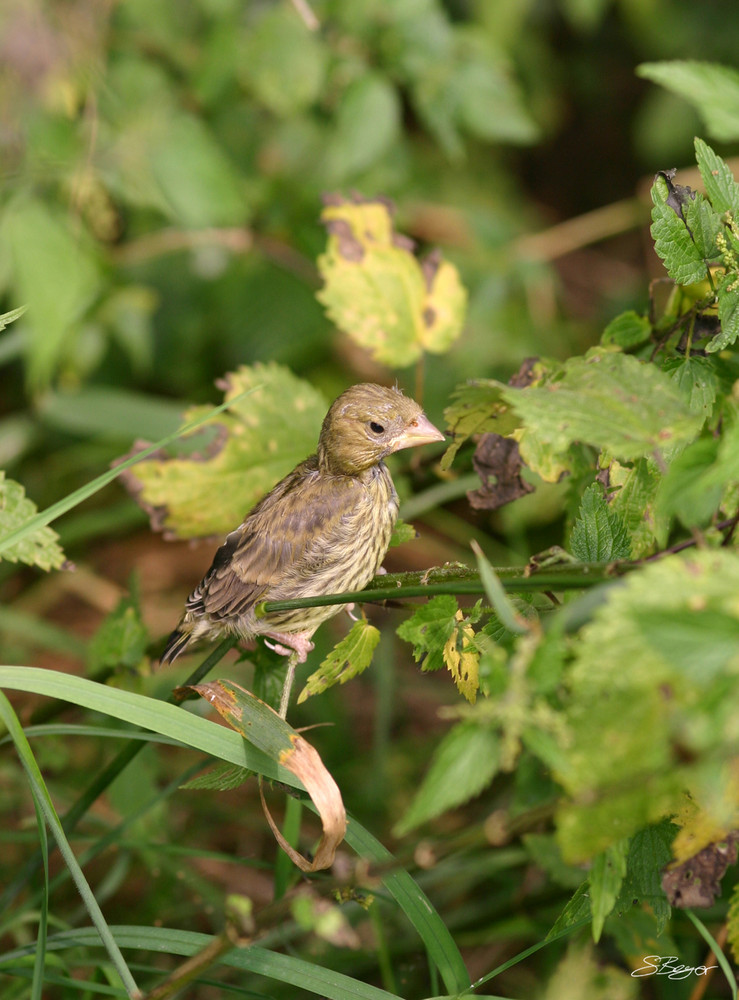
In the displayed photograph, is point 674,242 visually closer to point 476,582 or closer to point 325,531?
point 476,582

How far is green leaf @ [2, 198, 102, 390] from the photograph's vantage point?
9.58 ft

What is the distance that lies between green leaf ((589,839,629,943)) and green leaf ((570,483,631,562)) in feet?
1.52

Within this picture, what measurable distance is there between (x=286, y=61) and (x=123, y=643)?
209 centimetres

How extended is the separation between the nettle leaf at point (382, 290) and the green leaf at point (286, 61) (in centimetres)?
98

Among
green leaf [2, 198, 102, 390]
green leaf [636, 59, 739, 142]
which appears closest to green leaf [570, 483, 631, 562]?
green leaf [636, 59, 739, 142]

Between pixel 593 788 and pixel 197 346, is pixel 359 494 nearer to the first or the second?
pixel 593 788

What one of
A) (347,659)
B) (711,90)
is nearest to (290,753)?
(347,659)

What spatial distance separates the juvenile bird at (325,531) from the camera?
2.21 metres

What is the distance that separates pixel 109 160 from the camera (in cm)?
347

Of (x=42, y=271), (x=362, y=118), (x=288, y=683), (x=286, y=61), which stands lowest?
(x=288, y=683)

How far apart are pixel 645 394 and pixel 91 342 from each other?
9.88 ft

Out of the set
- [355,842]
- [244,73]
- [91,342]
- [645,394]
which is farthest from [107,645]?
[244,73]

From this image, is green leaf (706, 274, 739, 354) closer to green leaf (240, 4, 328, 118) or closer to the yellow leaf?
the yellow leaf

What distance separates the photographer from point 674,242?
1653 millimetres
